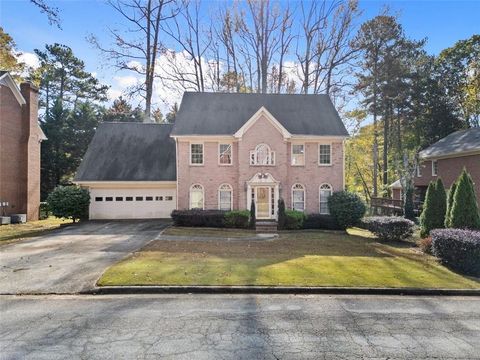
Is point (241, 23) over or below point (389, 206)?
over

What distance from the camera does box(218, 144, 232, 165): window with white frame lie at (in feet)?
74.7

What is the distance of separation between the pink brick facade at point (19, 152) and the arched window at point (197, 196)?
12950 mm

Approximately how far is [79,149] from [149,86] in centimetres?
1408

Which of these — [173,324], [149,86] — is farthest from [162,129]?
[173,324]

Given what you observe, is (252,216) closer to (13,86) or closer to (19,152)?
(19,152)

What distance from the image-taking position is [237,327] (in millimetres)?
6137

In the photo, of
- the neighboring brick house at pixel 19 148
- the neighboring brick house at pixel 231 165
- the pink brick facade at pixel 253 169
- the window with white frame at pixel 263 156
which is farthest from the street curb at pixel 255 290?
the neighboring brick house at pixel 19 148

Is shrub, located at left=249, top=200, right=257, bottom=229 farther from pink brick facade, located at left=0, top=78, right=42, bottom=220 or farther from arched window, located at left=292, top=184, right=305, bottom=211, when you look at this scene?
pink brick facade, located at left=0, top=78, right=42, bottom=220

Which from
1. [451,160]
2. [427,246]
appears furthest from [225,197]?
[451,160]

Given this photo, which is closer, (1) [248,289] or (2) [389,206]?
(1) [248,289]

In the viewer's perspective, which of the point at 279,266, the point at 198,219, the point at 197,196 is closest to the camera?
the point at 279,266

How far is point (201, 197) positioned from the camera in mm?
22609

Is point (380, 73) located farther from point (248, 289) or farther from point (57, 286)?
point (57, 286)

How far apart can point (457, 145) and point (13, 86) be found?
36.9 metres
